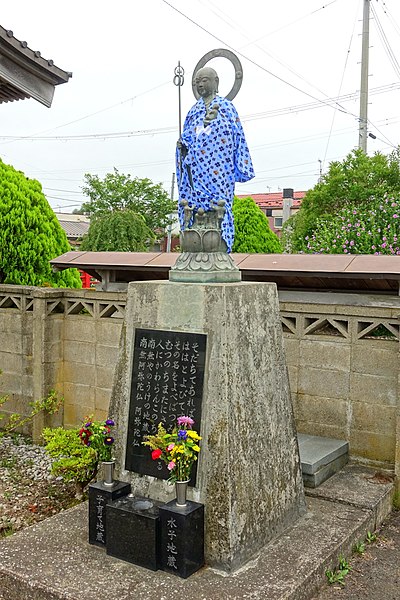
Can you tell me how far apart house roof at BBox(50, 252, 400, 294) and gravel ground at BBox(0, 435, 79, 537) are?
2.58 metres

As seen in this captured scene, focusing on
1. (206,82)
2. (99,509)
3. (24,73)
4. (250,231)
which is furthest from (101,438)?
(250,231)

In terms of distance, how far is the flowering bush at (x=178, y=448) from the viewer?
Answer: 414 cm

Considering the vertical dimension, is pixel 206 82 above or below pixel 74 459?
above

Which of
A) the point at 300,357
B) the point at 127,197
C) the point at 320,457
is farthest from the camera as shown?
the point at 127,197

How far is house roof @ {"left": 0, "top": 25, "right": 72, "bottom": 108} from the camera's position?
5426 millimetres

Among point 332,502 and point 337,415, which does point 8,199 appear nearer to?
point 337,415

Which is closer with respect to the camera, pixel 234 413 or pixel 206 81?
pixel 234 413

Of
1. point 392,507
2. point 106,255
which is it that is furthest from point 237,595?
point 106,255

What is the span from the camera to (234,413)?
4391 mm

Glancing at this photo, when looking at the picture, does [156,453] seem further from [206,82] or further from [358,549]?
[206,82]

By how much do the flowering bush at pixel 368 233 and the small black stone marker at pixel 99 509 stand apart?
8.22 m

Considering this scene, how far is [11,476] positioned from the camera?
22.0 ft

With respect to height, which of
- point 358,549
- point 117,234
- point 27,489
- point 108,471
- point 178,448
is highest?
point 117,234

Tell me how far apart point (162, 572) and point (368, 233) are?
9.05 metres
